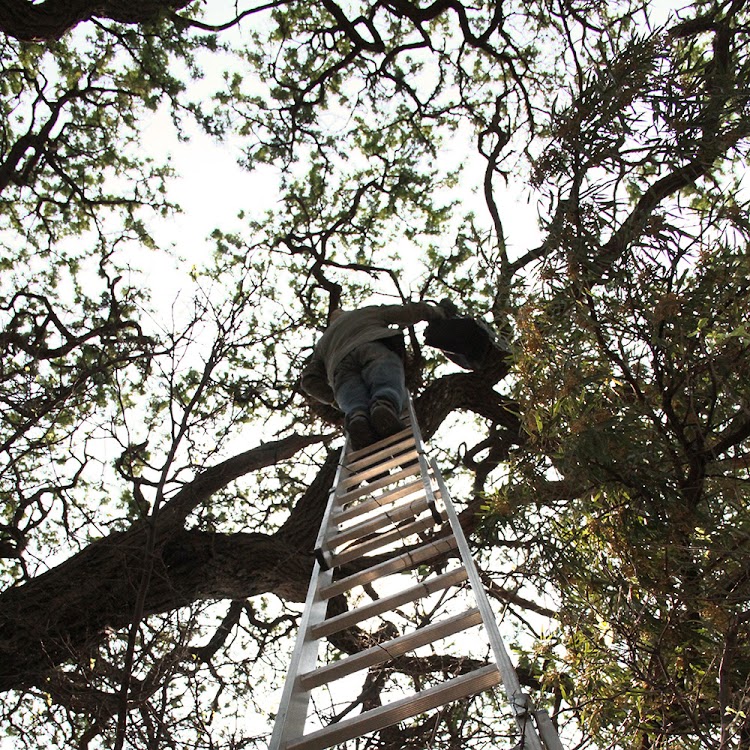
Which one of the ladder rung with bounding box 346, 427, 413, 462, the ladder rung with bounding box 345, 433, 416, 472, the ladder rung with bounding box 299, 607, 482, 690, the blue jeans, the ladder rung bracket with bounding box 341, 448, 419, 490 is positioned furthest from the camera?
the blue jeans

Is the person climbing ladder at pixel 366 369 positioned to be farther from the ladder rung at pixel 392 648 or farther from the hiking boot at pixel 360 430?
the ladder rung at pixel 392 648

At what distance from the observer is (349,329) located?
5.52 metres

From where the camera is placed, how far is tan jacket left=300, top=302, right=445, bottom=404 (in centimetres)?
542

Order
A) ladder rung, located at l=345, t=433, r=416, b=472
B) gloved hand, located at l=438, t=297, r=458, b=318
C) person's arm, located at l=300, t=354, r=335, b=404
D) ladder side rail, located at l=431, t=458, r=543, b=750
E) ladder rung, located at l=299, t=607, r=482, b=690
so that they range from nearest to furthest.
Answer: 1. ladder side rail, located at l=431, t=458, r=543, b=750
2. ladder rung, located at l=299, t=607, r=482, b=690
3. ladder rung, located at l=345, t=433, r=416, b=472
4. gloved hand, located at l=438, t=297, r=458, b=318
5. person's arm, located at l=300, t=354, r=335, b=404

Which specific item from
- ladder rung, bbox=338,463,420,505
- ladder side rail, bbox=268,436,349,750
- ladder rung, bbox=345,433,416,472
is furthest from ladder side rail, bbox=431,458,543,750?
ladder rung, bbox=345,433,416,472

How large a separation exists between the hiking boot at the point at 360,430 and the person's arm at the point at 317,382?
3.66 ft

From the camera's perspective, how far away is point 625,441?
6.67 ft

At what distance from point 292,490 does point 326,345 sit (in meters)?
1.55

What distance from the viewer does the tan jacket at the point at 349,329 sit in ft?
17.8

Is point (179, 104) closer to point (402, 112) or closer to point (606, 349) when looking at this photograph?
point (402, 112)

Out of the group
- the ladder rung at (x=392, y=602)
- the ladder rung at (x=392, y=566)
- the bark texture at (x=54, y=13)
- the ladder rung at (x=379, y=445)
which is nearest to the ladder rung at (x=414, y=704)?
the ladder rung at (x=392, y=602)

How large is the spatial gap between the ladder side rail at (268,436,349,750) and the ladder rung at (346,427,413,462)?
1318 mm

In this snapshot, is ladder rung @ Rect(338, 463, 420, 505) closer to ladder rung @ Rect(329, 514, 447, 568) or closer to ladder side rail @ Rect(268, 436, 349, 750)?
ladder rung @ Rect(329, 514, 447, 568)

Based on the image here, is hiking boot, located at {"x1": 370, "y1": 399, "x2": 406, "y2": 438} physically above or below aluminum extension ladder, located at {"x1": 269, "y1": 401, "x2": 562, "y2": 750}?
above
